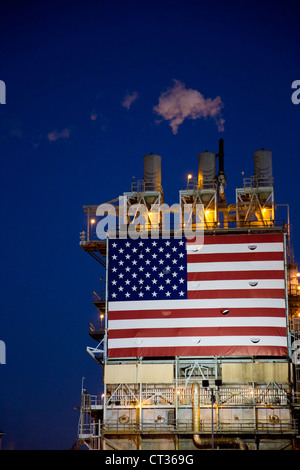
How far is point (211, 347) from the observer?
74.2 metres

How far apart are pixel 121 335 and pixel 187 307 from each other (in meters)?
6.43

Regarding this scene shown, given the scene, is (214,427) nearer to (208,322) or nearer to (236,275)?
(208,322)

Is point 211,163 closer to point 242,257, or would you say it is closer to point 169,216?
point 169,216

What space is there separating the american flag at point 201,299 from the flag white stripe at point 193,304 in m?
0.09

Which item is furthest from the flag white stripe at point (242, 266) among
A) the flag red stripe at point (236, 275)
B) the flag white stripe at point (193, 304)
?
the flag white stripe at point (193, 304)

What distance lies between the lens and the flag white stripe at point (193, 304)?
246ft

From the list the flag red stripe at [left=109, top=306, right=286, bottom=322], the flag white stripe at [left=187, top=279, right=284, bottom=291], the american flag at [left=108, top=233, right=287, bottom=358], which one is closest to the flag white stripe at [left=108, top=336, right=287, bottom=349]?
the american flag at [left=108, top=233, right=287, bottom=358]

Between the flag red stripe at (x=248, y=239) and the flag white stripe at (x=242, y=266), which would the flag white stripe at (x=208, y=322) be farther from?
the flag red stripe at (x=248, y=239)

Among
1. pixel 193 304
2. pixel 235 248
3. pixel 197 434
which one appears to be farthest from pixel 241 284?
pixel 197 434

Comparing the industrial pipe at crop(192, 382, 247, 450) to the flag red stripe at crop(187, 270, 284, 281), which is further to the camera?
the flag red stripe at crop(187, 270, 284, 281)

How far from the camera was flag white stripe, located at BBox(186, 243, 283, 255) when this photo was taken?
7631cm

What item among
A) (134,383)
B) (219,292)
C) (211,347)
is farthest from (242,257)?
(134,383)

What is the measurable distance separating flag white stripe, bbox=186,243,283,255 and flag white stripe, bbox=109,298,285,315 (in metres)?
4.49

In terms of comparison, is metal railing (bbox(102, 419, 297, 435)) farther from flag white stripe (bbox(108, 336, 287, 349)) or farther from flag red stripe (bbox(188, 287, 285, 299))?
flag red stripe (bbox(188, 287, 285, 299))
